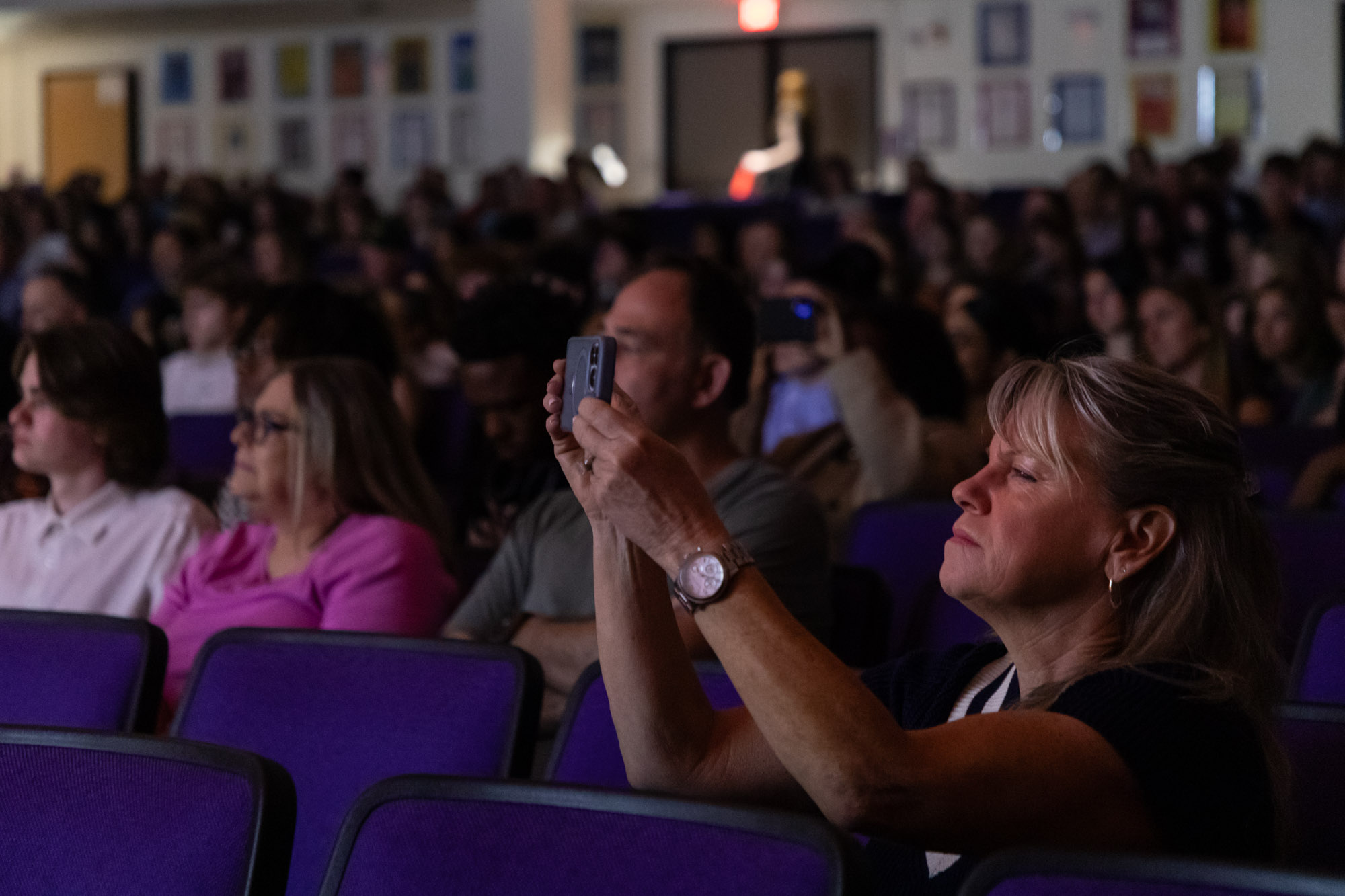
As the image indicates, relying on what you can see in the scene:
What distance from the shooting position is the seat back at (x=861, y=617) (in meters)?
2.41

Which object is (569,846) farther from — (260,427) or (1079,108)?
(1079,108)

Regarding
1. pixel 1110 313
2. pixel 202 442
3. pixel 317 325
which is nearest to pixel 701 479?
pixel 317 325

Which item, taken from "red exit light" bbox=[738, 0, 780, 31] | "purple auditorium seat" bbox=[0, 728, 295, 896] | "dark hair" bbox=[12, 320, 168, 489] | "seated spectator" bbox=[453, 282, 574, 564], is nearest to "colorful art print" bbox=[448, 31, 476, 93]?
"red exit light" bbox=[738, 0, 780, 31]

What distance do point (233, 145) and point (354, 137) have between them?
1.26 m

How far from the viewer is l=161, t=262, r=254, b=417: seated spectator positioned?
4902mm

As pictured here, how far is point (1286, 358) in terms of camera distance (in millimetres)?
5082

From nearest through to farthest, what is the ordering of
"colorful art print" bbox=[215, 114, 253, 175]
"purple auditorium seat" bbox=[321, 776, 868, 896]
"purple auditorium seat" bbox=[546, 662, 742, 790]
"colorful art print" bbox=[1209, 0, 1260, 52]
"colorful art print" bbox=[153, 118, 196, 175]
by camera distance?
1. "purple auditorium seat" bbox=[321, 776, 868, 896]
2. "purple auditorium seat" bbox=[546, 662, 742, 790]
3. "colorful art print" bbox=[1209, 0, 1260, 52]
4. "colorful art print" bbox=[215, 114, 253, 175]
5. "colorful art print" bbox=[153, 118, 196, 175]

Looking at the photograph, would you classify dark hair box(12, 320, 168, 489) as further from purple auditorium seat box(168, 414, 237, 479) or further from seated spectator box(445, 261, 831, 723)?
purple auditorium seat box(168, 414, 237, 479)

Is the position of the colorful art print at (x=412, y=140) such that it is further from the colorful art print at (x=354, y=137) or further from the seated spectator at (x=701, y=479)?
the seated spectator at (x=701, y=479)

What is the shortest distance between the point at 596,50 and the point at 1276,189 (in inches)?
301

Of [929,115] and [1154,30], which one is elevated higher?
[1154,30]

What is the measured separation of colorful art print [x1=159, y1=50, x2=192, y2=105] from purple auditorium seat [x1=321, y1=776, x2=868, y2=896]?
1440 cm

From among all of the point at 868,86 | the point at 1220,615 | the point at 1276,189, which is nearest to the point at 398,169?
the point at 868,86

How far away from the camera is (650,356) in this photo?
2.28 m
